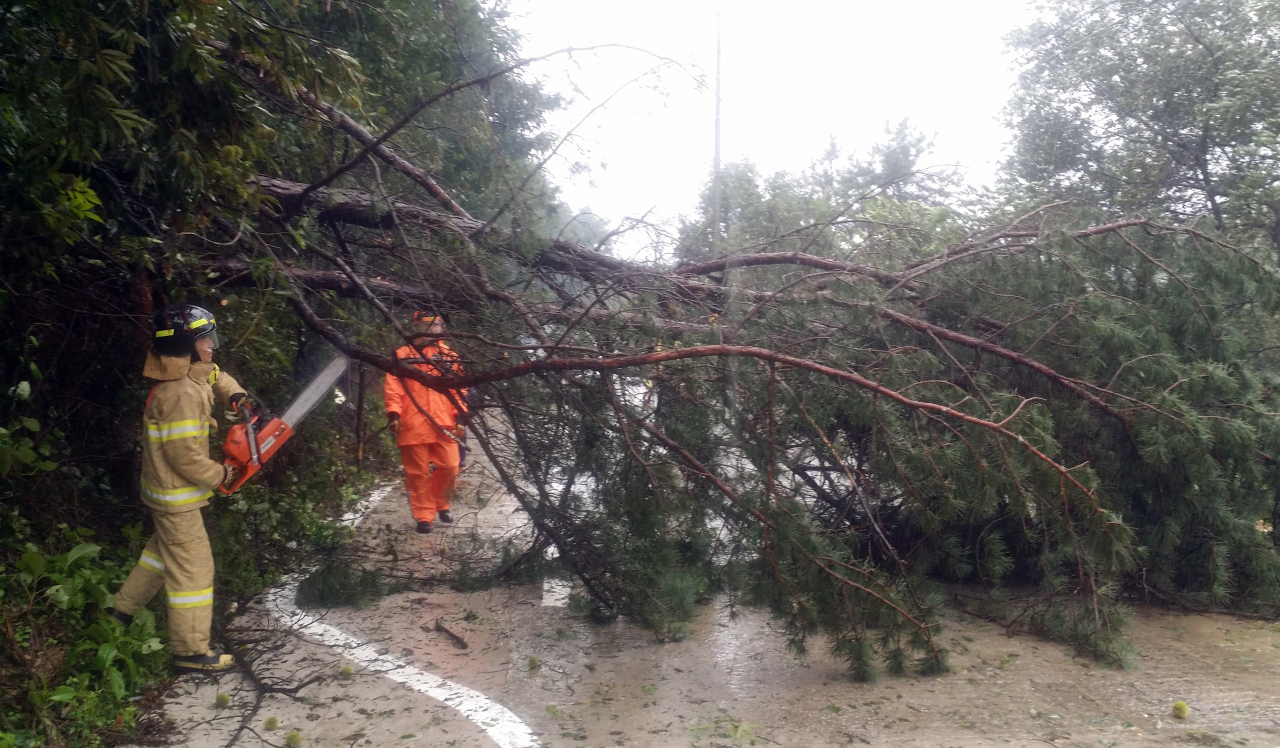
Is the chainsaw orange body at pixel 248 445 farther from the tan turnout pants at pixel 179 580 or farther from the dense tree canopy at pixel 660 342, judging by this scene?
the dense tree canopy at pixel 660 342

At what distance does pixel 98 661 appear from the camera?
4.10 meters

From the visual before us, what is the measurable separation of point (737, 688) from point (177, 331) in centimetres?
328

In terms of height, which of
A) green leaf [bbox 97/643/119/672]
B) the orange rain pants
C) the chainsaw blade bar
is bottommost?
green leaf [bbox 97/643/119/672]

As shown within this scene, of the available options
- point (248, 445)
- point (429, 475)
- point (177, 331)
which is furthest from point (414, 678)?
point (429, 475)

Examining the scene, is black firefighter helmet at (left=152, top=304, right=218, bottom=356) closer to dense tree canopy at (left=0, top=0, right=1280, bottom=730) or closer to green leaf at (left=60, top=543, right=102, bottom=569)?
dense tree canopy at (left=0, top=0, right=1280, bottom=730)

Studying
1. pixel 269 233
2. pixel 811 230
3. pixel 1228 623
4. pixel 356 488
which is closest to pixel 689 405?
pixel 811 230

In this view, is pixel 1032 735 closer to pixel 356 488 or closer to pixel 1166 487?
pixel 1166 487

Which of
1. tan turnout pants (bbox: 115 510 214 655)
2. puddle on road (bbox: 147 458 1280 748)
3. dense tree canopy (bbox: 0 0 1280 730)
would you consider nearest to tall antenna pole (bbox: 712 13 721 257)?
dense tree canopy (bbox: 0 0 1280 730)

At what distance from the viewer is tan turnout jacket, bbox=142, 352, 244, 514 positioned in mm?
4480

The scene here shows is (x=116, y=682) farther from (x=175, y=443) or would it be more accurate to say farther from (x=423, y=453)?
(x=423, y=453)

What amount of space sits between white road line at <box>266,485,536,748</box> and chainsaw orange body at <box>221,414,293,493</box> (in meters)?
1.09

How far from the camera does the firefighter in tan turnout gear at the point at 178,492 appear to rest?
176 inches

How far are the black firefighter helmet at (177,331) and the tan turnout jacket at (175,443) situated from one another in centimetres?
5

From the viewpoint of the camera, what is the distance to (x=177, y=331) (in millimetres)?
4453
